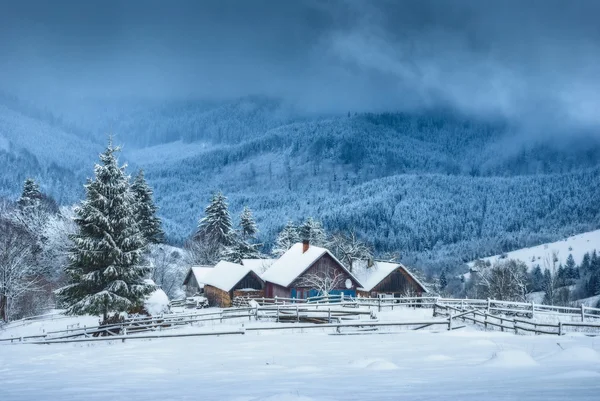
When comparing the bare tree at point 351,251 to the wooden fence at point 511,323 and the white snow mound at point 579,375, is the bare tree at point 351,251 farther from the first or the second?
the white snow mound at point 579,375

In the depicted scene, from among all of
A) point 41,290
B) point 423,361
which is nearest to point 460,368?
point 423,361

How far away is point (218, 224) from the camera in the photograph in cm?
6800

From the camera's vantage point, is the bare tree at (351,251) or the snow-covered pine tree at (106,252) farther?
the bare tree at (351,251)

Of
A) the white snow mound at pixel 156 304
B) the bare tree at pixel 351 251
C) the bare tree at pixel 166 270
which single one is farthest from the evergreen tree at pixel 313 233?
the white snow mound at pixel 156 304

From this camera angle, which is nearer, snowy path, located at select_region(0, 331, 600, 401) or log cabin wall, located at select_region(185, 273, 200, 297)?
snowy path, located at select_region(0, 331, 600, 401)

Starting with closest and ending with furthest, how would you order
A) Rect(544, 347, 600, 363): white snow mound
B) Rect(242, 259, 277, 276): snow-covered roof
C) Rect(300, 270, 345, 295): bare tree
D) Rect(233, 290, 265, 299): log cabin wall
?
Rect(544, 347, 600, 363): white snow mound → Rect(300, 270, 345, 295): bare tree → Rect(233, 290, 265, 299): log cabin wall → Rect(242, 259, 277, 276): snow-covered roof

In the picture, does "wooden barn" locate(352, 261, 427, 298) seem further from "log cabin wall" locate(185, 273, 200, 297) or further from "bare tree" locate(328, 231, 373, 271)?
"log cabin wall" locate(185, 273, 200, 297)

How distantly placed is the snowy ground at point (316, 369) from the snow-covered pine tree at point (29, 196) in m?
53.7

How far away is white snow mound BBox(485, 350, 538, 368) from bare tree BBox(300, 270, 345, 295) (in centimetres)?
3502

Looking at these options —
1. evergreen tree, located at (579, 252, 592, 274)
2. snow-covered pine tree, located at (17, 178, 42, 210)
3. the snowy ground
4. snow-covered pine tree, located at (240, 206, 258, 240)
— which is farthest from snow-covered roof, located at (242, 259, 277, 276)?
evergreen tree, located at (579, 252, 592, 274)

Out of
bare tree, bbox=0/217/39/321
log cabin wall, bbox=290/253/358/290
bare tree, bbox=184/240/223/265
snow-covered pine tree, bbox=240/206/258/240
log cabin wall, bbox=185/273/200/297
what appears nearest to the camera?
bare tree, bbox=0/217/39/321

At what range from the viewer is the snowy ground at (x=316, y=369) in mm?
8117

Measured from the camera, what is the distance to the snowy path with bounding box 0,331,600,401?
26.6 ft

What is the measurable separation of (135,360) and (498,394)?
12763mm
